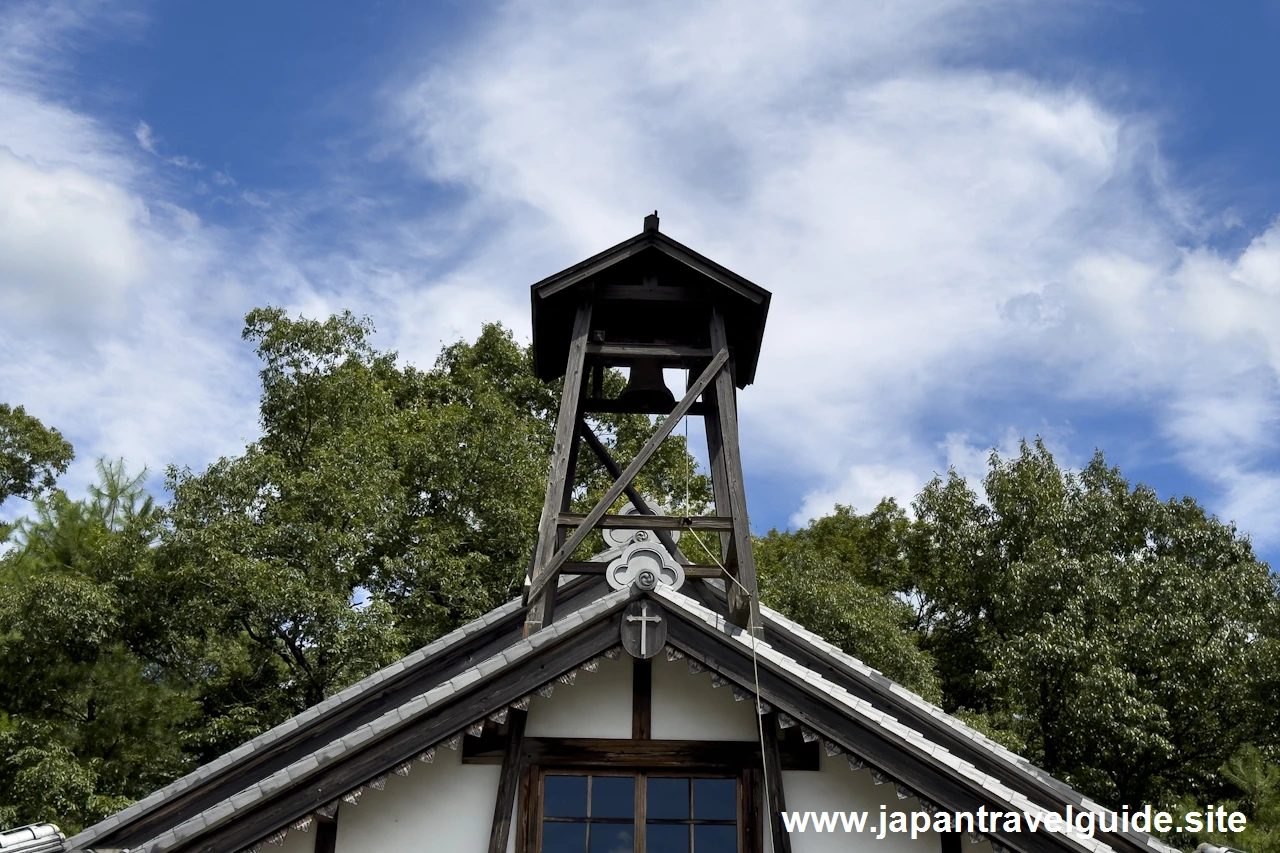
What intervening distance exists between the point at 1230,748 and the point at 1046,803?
730 inches

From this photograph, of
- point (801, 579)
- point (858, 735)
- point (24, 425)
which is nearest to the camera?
point (858, 735)

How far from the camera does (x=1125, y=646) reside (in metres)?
24.0

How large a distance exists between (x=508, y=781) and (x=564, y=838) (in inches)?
24.6

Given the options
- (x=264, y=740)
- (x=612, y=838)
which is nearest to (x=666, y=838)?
(x=612, y=838)

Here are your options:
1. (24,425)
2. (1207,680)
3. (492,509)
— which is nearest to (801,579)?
(492,509)

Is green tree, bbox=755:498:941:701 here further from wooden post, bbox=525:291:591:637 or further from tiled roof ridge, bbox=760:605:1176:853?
wooden post, bbox=525:291:591:637

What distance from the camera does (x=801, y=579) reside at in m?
24.8

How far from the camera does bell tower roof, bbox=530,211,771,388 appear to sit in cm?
1016

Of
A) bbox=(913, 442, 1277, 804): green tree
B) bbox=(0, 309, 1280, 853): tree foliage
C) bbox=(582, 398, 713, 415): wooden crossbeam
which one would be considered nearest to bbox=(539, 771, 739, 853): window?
bbox=(582, 398, 713, 415): wooden crossbeam

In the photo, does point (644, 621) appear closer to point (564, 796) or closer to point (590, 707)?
point (590, 707)

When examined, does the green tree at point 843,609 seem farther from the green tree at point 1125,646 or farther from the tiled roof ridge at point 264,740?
the tiled roof ridge at point 264,740

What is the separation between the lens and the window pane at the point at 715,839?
27.2ft

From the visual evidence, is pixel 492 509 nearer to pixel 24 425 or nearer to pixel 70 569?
pixel 70 569

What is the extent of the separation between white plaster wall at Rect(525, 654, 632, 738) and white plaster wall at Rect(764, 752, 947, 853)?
4.36ft
